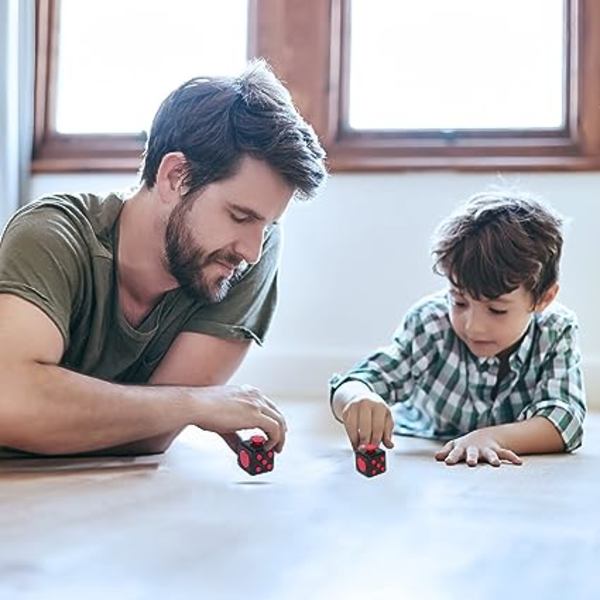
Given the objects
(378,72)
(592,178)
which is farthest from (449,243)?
(378,72)

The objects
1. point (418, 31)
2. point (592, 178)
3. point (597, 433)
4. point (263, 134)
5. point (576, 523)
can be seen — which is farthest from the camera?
point (418, 31)

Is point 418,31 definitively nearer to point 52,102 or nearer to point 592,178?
point 592,178

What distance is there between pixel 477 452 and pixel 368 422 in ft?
0.48

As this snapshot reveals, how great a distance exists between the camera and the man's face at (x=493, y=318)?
4.96 feet

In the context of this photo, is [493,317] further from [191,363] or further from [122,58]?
[122,58]

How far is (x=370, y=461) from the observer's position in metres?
1.19

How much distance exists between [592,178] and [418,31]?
582 millimetres

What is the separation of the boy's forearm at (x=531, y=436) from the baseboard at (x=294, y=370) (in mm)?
1044

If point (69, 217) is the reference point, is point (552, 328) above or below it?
below

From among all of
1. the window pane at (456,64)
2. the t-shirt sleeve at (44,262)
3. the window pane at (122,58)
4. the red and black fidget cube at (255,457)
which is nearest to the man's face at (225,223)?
the t-shirt sleeve at (44,262)

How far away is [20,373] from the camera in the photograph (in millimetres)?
1137

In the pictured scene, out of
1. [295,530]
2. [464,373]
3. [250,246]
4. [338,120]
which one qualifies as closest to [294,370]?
[338,120]

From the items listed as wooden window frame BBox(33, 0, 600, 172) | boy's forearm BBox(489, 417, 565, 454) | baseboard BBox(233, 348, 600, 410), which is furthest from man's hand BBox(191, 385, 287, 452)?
wooden window frame BBox(33, 0, 600, 172)

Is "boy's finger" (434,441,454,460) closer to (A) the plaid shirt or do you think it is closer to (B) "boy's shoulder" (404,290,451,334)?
(A) the plaid shirt
